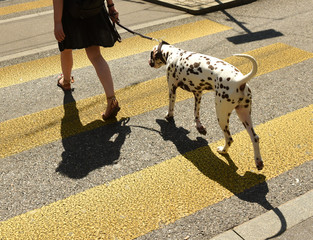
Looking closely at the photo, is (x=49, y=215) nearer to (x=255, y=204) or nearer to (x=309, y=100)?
(x=255, y=204)

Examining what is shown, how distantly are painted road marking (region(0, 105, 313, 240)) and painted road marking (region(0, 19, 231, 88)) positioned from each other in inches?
135

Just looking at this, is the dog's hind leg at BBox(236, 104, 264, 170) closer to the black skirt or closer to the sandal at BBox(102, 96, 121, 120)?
the sandal at BBox(102, 96, 121, 120)

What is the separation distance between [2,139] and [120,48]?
349cm

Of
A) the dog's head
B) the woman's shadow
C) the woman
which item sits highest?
the woman

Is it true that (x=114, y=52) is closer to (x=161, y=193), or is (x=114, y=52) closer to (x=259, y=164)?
(x=161, y=193)

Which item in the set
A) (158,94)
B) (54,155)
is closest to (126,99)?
(158,94)

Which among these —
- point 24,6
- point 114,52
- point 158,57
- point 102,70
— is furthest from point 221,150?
point 24,6

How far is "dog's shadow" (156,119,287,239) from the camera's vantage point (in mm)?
4051

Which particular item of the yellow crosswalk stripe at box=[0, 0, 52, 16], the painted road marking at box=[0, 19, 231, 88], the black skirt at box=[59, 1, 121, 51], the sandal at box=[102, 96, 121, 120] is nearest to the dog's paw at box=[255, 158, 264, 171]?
the sandal at box=[102, 96, 121, 120]

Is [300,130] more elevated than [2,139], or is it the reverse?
[300,130]

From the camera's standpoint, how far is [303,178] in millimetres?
4258

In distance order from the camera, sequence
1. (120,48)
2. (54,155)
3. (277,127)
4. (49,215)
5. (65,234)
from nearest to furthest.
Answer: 1. (65,234)
2. (49,215)
3. (54,155)
4. (277,127)
5. (120,48)

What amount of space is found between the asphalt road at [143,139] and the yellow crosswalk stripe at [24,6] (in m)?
2.52

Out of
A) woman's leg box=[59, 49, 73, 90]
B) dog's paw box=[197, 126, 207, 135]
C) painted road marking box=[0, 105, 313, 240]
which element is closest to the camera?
painted road marking box=[0, 105, 313, 240]
